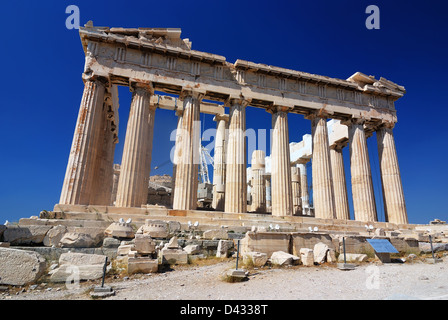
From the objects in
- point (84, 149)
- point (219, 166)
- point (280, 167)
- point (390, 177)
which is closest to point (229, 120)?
point (280, 167)

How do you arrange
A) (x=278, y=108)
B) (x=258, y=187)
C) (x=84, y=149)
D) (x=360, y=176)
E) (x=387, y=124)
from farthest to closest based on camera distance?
(x=258, y=187) < (x=387, y=124) < (x=360, y=176) < (x=278, y=108) < (x=84, y=149)

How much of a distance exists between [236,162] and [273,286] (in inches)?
470

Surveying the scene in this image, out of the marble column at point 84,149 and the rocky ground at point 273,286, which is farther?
the marble column at point 84,149

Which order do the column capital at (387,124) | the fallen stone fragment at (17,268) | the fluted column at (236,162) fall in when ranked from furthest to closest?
the column capital at (387,124) → the fluted column at (236,162) → the fallen stone fragment at (17,268)

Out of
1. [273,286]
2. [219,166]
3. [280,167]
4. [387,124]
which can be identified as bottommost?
[273,286]

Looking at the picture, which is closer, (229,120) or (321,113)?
(229,120)

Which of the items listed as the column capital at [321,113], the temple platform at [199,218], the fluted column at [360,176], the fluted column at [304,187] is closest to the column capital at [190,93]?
the temple platform at [199,218]

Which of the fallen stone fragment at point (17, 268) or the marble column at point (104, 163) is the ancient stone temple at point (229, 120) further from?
the fallen stone fragment at point (17, 268)

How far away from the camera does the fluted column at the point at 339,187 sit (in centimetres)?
1998

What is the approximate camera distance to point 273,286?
594 cm

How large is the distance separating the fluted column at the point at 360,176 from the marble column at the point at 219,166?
10.1m

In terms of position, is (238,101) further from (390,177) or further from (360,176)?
(390,177)

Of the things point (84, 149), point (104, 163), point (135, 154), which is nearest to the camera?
point (84, 149)

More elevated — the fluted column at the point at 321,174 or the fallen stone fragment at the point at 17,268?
the fluted column at the point at 321,174
